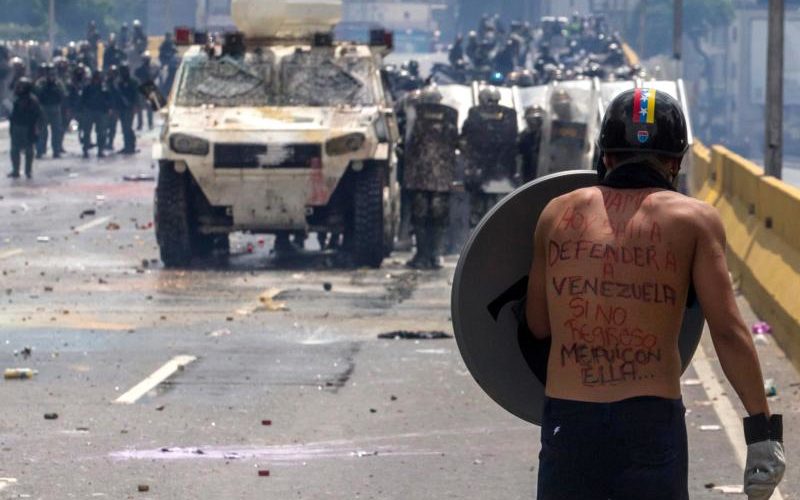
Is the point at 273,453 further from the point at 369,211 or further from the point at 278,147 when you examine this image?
the point at 369,211

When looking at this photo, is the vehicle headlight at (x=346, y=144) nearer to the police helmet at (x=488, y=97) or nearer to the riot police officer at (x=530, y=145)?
the police helmet at (x=488, y=97)

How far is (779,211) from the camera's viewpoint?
52.3 ft

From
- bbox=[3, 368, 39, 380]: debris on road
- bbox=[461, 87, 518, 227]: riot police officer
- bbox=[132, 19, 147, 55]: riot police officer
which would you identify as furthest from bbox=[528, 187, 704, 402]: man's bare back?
bbox=[132, 19, 147, 55]: riot police officer

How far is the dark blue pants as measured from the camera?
4.75m

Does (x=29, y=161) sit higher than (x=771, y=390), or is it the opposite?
(x=771, y=390)

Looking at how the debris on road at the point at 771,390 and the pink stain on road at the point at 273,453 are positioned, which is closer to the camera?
the pink stain on road at the point at 273,453

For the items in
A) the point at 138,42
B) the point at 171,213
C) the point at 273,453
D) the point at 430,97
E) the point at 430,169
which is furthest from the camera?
the point at 138,42

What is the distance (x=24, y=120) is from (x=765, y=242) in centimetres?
1948

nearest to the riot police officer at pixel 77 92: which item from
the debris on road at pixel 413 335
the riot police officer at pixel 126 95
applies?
the riot police officer at pixel 126 95

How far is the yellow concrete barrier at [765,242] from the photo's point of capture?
547 inches

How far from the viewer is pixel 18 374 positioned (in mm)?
12398

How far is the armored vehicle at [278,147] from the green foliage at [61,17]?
62760mm

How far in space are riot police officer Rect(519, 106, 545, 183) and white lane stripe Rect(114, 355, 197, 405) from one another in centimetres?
925

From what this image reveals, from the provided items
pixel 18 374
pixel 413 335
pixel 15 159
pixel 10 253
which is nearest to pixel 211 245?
pixel 10 253
